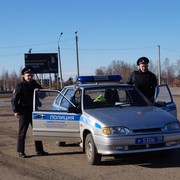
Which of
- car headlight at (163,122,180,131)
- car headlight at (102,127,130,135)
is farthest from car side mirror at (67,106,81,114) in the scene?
car headlight at (163,122,180,131)

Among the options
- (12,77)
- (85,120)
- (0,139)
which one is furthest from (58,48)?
(12,77)

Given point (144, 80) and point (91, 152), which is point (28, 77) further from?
point (144, 80)

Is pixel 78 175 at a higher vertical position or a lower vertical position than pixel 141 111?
lower

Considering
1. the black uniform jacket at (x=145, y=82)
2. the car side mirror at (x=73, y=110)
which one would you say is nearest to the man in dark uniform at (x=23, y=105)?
the car side mirror at (x=73, y=110)

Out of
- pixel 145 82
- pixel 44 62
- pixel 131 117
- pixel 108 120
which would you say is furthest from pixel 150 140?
pixel 44 62

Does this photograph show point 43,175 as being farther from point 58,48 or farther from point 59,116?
point 58,48

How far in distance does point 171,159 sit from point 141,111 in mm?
1153

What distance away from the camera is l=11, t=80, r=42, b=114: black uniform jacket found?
28.7 ft

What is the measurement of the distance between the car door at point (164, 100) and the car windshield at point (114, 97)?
378mm

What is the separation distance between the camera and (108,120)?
7.29 meters

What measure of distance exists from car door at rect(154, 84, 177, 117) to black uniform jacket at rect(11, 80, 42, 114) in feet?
9.13

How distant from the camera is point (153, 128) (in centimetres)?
717

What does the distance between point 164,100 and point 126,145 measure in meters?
2.86

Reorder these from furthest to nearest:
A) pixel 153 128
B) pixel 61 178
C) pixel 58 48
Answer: pixel 58 48, pixel 153 128, pixel 61 178
